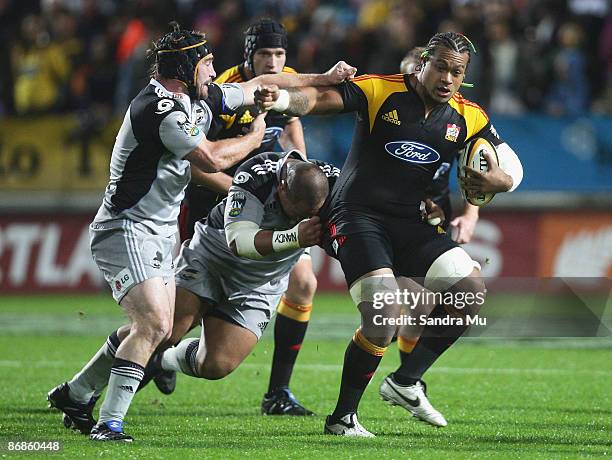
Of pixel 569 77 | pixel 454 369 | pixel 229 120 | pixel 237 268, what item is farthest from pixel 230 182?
pixel 569 77

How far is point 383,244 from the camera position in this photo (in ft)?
21.2

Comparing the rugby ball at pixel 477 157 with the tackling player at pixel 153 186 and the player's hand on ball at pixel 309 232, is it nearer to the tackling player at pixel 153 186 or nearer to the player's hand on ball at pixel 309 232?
the tackling player at pixel 153 186

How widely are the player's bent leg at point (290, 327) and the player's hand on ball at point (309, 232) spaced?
135cm

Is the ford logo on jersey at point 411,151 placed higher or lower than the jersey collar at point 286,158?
higher

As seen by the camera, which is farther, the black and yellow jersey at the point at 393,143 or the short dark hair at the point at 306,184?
the black and yellow jersey at the point at 393,143

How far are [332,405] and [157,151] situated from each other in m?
2.40

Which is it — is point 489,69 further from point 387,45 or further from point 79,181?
point 79,181

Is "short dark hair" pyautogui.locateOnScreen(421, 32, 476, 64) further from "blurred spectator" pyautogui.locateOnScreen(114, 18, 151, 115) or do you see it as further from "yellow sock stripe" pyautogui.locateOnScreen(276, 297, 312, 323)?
"blurred spectator" pyautogui.locateOnScreen(114, 18, 151, 115)

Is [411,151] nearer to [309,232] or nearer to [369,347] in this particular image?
[309,232]

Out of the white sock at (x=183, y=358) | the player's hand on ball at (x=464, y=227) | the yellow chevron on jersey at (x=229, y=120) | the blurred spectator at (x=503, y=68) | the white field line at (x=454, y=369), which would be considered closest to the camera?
the white sock at (x=183, y=358)

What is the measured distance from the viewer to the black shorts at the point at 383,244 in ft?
20.8

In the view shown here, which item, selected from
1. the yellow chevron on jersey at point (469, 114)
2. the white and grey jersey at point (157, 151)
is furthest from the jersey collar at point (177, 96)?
the yellow chevron on jersey at point (469, 114)

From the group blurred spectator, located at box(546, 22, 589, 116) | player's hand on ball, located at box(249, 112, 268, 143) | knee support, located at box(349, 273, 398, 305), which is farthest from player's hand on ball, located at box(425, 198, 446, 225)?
blurred spectator, located at box(546, 22, 589, 116)

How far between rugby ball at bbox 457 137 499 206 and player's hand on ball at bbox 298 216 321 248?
967 millimetres
